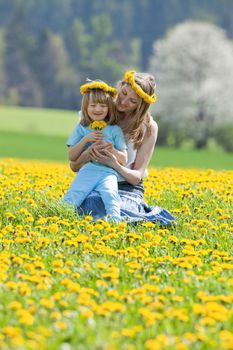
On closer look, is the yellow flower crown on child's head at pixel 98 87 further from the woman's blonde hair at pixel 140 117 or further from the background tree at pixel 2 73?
the background tree at pixel 2 73

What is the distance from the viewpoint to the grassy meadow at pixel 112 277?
3.94m

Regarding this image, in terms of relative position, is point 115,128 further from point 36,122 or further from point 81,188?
point 36,122

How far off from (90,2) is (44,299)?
107083 millimetres

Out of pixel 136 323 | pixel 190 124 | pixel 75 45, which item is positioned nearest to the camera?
pixel 136 323

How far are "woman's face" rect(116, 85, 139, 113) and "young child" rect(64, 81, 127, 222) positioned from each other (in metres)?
0.10

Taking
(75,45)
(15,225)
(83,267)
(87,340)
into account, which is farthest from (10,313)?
(75,45)

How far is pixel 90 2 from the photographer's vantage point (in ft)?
357

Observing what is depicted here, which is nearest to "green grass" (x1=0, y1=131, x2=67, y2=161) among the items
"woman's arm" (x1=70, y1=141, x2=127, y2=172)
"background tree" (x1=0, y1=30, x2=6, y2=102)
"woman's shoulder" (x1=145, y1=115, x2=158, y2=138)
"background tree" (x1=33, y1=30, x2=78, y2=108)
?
"woman's shoulder" (x1=145, y1=115, x2=158, y2=138)

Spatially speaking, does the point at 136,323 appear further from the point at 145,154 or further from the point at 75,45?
the point at 75,45

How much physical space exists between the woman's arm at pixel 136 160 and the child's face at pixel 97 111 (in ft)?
1.00

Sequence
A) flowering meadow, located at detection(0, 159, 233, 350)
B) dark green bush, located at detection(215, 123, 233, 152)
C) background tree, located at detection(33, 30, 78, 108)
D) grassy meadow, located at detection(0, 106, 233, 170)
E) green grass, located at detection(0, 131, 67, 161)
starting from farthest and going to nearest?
background tree, located at detection(33, 30, 78, 108), dark green bush, located at detection(215, 123, 233, 152), grassy meadow, located at detection(0, 106, 233, 170), green grass, located at detection(0, 131, 67, 161), flowering meadow, located at detection(0, 159, 233, 350)

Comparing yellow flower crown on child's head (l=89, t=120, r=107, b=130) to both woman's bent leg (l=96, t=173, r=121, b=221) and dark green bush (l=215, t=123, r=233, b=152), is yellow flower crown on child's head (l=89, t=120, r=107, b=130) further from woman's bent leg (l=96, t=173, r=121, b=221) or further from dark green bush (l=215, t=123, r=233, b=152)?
dark green bush (l=215, t=123, r=233, b=152)

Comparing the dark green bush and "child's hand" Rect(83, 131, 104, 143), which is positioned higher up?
"child's hand" Rect(83, 131, 104, 143)

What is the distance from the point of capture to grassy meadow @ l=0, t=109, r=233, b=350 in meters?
3.94
